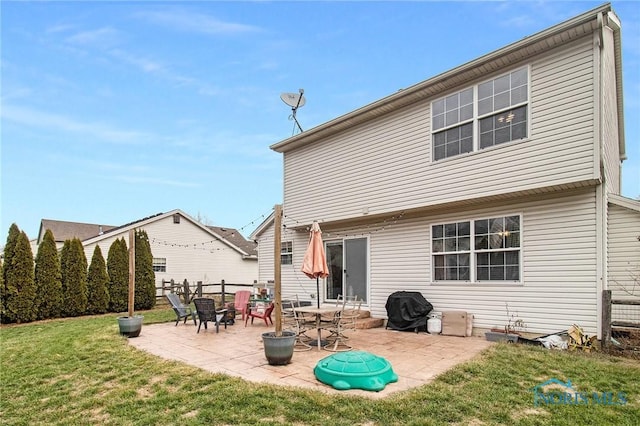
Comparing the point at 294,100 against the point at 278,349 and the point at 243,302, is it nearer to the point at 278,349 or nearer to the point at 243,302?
the point at 243,302

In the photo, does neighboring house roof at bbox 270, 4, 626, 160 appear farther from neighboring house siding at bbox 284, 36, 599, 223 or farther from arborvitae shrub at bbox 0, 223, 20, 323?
arborvitae shrub at bbox 0, 223, 20, 323

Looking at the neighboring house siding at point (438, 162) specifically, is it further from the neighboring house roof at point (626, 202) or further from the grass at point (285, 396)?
the grass at point (285, 396)

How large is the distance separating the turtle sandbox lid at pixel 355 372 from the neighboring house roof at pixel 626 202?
221 inches

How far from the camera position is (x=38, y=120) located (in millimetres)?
13398

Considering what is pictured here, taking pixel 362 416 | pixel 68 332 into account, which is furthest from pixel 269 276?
pixel 362 416

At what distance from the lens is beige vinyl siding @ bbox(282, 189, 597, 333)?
664 cm

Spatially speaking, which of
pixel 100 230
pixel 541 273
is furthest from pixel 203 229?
pixel 541 273

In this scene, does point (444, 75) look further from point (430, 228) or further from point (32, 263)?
point (32, 263)

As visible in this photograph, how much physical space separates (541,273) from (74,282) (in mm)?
13912

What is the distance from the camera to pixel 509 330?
734cm

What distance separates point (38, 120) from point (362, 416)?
15.2m

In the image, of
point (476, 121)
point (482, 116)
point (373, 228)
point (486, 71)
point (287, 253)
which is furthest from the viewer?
point (287, 253)

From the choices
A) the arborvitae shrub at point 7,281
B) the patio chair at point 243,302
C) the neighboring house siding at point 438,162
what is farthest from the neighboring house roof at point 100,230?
the neighboring house siding at point 438,162

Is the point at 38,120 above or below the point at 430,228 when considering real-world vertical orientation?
above
